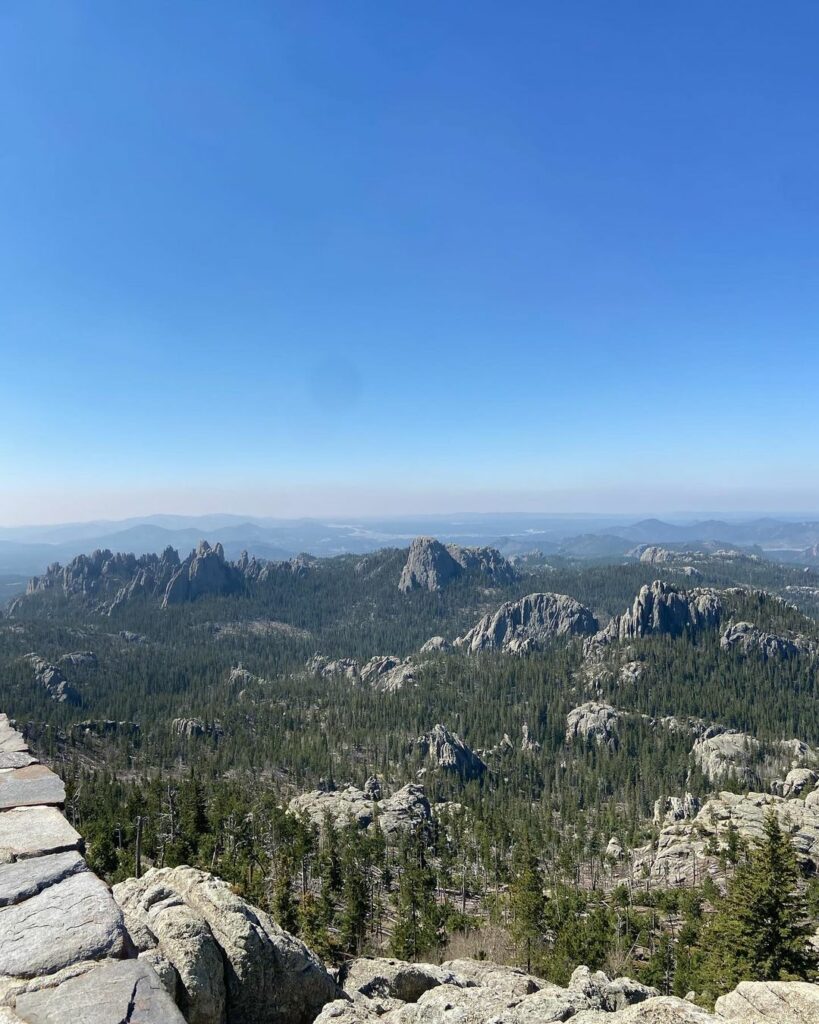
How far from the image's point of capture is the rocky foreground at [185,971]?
4.40m

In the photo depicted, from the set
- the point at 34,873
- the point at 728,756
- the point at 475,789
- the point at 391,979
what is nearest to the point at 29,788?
the point at 34,873

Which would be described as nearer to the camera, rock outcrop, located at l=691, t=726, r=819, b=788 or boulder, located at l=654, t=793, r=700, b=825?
boulder, located at l=654, t=793, r=700, b=825

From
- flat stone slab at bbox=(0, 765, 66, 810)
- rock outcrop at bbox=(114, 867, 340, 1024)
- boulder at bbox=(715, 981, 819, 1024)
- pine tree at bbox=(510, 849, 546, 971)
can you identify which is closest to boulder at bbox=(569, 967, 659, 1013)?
boulder at bbox=(715, 981, 819, 1024)

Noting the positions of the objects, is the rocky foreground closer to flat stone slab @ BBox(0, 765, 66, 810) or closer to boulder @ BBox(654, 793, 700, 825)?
flat stone slab @ BBox(0, 765, 66, 810)

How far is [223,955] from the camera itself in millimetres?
12148

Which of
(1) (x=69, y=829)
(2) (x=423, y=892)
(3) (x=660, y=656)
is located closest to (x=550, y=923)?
(2) (x=423, y=892)

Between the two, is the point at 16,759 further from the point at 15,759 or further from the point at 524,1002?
the point at 524,1002

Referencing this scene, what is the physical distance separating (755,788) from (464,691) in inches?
3724

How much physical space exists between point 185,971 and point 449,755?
137 metres

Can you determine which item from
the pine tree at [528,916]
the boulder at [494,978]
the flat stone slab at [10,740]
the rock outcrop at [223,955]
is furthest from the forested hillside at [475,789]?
the flat stone slab at [10,740]

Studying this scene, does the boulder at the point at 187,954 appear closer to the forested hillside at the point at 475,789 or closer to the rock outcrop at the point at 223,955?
the rock outcrop at the point at 223,955

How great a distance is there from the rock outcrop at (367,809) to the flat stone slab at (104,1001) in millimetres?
92006

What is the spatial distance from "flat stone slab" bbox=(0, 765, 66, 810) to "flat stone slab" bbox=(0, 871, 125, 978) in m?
1.68

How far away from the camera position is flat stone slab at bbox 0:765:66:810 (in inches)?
278
